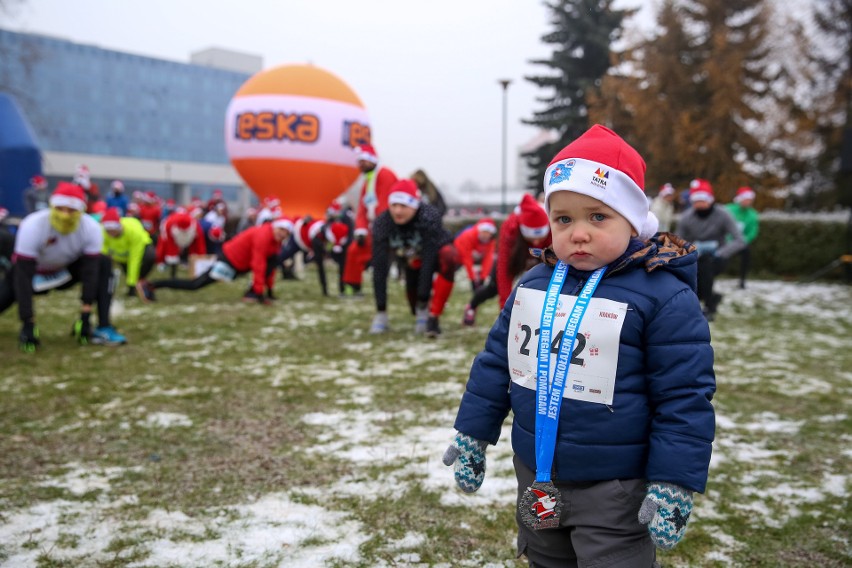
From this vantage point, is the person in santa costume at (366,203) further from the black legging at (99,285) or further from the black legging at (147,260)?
the black legging at (99,285)

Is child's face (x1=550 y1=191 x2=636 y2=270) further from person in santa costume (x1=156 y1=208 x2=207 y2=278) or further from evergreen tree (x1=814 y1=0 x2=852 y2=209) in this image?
evergreen tree (x1=814 y1=0 x2=852 y2=209)

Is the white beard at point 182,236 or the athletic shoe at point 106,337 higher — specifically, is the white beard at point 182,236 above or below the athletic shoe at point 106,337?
above

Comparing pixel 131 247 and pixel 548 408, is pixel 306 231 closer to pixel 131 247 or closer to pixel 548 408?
pixel 131 247

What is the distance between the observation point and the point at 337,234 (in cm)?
1265

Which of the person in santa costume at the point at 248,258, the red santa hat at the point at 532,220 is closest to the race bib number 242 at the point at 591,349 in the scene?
the red santa hat at the point at 532,220

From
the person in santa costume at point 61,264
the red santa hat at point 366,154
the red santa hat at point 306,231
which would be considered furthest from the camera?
the red santa hat at point 306,231

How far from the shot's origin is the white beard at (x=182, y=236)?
12.9 m

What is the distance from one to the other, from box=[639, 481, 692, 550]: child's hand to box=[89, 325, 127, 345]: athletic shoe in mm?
6886

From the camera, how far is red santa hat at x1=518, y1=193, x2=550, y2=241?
597cm

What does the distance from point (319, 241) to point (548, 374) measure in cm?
1148

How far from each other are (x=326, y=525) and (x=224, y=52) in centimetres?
8450

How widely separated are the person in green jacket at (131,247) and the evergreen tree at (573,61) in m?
18.5

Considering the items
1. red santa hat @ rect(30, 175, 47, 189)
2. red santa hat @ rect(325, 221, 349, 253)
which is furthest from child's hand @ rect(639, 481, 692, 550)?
red santa hat @ rect(30, 175, 47, 189)

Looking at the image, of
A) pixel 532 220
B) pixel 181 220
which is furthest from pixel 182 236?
pixel 532 220
